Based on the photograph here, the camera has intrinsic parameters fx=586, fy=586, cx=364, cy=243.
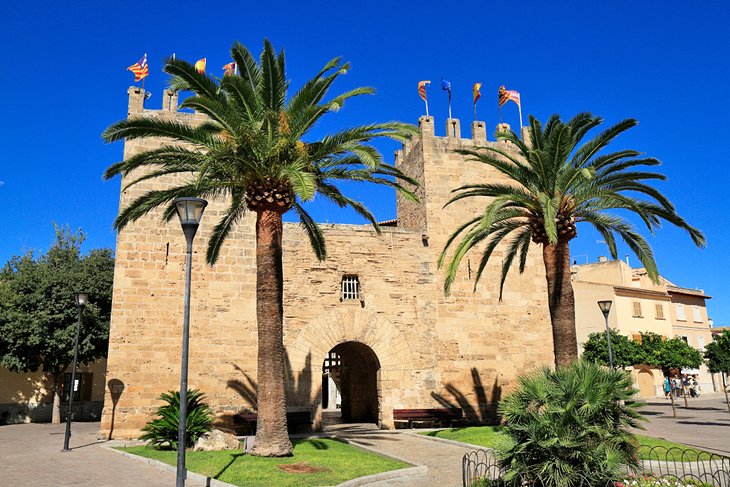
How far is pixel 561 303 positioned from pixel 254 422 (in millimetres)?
8770

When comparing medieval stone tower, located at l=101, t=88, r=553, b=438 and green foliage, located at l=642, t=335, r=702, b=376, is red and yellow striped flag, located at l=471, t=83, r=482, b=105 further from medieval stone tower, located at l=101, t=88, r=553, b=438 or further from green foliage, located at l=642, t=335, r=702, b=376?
green foliage, located at l=642, t=335, r=702, b=376

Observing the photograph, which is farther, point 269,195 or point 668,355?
point 668,355

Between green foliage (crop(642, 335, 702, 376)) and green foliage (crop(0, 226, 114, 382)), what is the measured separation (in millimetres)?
24693

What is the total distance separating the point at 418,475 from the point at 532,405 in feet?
9.67

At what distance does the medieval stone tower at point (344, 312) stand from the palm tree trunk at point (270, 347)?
550 cm

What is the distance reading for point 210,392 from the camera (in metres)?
16.5

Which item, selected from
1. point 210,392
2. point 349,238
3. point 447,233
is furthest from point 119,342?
point 447,233

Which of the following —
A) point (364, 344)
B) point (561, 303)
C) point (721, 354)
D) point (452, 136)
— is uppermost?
point (452, 136)

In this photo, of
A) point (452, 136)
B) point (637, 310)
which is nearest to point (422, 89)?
point (452, 136)

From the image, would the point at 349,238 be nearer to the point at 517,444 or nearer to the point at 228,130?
the point at 228,130

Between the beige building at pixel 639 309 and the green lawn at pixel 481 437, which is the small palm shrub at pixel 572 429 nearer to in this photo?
the green lawn at pixel 481 437

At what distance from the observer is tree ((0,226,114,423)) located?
2309 cm

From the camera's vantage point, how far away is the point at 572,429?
25.1 ft

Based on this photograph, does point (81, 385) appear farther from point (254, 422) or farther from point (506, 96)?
point (506, 96)
